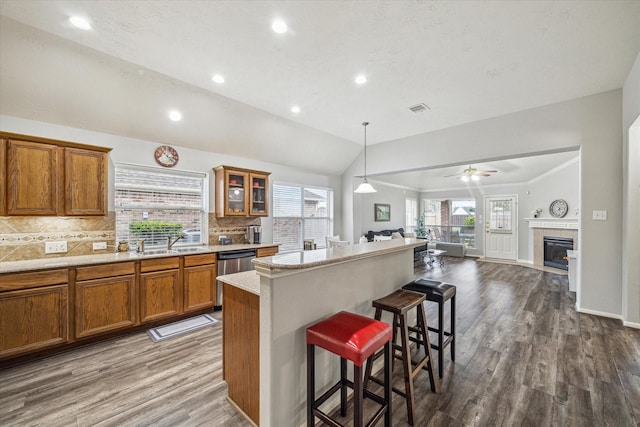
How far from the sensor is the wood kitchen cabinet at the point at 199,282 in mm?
3488

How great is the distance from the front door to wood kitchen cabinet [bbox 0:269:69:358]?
9.91m

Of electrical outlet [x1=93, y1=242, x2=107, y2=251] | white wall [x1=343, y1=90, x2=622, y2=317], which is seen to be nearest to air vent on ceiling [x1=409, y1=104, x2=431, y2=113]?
white wall [x1=343, y1=90, x2=622, y2=317]

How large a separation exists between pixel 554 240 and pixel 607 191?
4082 millimetres

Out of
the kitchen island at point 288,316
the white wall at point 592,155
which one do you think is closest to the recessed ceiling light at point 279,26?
the kitchen island at point 288,316

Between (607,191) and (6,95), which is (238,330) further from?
(607,191)

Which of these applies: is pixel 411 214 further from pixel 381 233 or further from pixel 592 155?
pixel 592 155

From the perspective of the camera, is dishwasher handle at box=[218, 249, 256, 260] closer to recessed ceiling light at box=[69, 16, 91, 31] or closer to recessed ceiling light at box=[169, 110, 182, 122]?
recessed ceiling light at box=[169, 110, 182, 122]

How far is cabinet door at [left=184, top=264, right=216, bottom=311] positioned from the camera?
3488 millimetres

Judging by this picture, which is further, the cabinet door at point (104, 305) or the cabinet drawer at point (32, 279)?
the cabinet door at point (104, 305)

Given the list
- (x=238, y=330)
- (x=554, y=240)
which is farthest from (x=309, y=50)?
(x=554, y=240)

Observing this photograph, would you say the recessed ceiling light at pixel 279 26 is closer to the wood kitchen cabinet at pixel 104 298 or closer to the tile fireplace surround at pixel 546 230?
the wood kitchen cabinet at pixel 104 298

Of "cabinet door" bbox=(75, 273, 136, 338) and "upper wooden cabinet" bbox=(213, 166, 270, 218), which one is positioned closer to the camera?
"cabinet door" bbox=(75, 273, 136, 338)

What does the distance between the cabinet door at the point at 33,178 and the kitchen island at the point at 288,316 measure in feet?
8.14

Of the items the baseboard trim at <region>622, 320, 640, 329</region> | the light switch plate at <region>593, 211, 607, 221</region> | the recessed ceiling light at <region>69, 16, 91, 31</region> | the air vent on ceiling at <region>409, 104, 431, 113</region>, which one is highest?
the recessed ceiling light at <region>69, 16, 91, 31</region>
